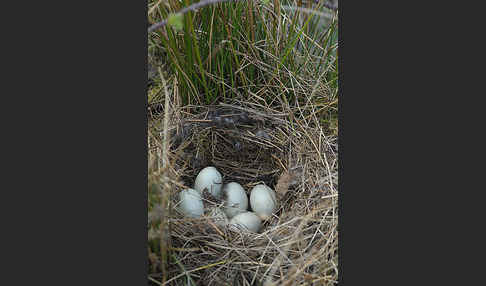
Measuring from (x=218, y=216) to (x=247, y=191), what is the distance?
0.28 m

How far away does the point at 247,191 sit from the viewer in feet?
6.28

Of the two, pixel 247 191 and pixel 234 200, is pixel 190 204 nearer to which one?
pixel 234 200

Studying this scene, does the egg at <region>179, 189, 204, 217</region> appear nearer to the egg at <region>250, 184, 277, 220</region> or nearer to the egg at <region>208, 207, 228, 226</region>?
the egg at <region>208, 207, 228, 226</region>

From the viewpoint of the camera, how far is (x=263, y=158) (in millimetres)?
1895

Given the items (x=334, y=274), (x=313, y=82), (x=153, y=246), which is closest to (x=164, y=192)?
(x=153, y=246)

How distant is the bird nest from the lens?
1.37 m

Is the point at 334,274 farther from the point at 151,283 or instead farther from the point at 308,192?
the point at 151,283

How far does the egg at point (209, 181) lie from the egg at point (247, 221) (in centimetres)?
15

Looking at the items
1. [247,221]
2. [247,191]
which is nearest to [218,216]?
[247,221]

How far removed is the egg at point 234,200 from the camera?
175cm

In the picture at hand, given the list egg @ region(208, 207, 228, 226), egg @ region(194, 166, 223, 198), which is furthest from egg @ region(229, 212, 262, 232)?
egg @ region(194, 166, 223, 198)

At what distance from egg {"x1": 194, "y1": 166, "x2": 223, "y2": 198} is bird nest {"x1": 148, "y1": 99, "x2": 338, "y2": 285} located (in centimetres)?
4

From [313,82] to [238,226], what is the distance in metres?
0.61

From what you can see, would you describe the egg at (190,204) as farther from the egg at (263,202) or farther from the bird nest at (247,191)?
the egg at (263,202)
